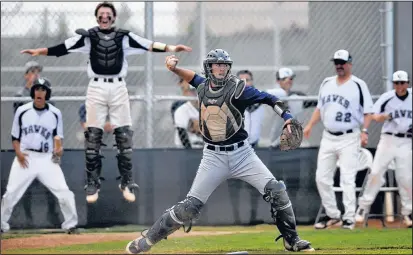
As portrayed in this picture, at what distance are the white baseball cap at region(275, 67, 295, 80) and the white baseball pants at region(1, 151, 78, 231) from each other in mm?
3044

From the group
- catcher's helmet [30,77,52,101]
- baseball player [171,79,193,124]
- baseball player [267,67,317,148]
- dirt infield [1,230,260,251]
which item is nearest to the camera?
dirt infield [1,230,260,251]

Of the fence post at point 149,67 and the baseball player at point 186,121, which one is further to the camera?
the baseball player at point 186,121

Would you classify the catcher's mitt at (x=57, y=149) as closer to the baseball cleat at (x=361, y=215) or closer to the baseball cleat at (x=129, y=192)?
the baseball cleat at (x=129, y=192)

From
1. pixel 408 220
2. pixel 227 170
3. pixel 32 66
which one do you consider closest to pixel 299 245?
pixel 227 170

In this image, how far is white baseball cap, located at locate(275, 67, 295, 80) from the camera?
1502cm

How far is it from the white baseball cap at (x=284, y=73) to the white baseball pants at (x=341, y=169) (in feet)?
3.22

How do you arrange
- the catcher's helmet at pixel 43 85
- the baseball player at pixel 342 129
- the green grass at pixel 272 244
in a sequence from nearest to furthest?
the green grass at pixel 272 244
the catcher's helmet at pixel 43 85
the baseball player at pixel 342 129

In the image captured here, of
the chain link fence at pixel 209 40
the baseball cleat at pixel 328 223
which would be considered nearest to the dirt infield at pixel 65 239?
the baseball cleat at pixel 328 223

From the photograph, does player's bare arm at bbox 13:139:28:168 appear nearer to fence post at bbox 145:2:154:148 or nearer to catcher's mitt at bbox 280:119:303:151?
fence post at bbox 145:2:154:148

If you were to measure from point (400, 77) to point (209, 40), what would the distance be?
2669 mm

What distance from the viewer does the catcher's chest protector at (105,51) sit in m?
12.6

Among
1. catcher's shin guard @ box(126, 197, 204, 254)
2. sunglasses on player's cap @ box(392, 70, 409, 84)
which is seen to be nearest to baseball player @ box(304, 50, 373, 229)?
sunglasses on player's cap @ box(392, 70, 409, 84)

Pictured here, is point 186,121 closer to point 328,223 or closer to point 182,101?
point 182,101

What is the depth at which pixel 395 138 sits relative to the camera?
575 inches
